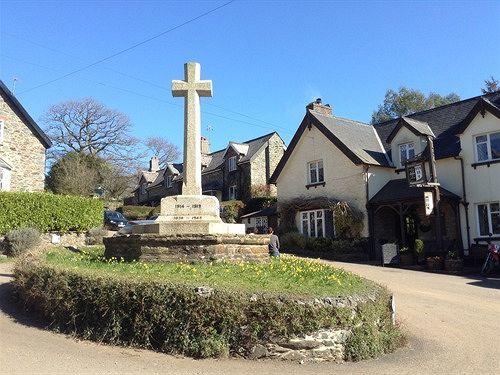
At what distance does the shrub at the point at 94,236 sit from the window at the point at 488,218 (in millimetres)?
18152

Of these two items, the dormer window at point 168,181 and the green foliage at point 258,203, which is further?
the dormer window at point 168,181

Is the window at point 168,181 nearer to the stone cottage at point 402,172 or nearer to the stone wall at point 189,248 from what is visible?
the stone cottage at point 402,172

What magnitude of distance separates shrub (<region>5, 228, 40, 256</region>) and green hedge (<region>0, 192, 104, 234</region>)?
2754 millimetres

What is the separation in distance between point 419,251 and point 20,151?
2317 cm

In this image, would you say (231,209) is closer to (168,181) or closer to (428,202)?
(168,181)

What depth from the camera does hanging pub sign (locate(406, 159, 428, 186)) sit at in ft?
68.2

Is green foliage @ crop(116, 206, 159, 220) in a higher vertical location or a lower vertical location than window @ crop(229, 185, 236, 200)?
lower

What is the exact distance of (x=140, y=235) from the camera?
9586mm

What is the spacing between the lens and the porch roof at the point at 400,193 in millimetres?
22328

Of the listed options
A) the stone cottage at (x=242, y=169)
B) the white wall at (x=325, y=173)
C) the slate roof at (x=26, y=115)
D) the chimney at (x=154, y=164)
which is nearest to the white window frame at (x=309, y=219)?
the white wall at (x=325, y=173)

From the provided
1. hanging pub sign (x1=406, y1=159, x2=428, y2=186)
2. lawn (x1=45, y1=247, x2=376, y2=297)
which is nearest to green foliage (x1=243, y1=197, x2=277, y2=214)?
hanging pub sign (x1=406, y1=159, x2=428, y2=186)

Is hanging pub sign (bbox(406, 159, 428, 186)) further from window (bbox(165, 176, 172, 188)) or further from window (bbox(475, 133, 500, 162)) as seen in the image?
window (bbox(165, 176, 172, 188))

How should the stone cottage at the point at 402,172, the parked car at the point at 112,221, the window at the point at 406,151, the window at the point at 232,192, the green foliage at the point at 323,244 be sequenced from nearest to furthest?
the stone cottage at the point at 402,172 < the green foliage at the point at 323,244 < the window at the point at 406,151 < the parked car at the point at 112,221 < the window at the point at 232,192

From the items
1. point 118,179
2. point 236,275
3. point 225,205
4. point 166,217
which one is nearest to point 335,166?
point 225,205
